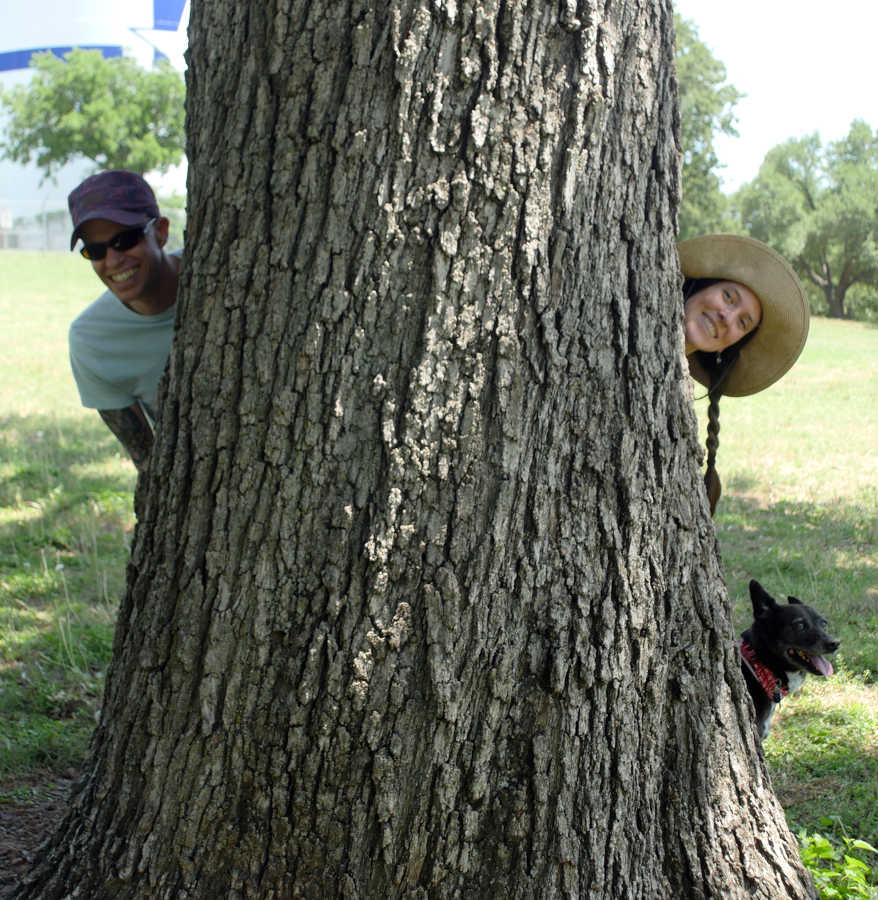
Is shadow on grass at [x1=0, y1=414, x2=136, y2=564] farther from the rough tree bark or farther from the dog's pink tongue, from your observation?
the dog's pink tongue

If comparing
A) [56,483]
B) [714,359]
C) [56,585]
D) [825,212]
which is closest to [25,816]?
[56,585]

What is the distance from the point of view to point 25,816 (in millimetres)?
3152

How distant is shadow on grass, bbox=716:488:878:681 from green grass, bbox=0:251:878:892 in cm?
1

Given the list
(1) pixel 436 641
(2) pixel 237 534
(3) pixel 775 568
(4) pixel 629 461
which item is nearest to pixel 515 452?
(4) pixel 629 461

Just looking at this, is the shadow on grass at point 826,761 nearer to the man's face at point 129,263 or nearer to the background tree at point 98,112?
the man's face at point 129,263

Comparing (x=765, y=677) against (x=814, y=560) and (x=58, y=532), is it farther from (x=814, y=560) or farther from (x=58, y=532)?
(x=58, y=532)

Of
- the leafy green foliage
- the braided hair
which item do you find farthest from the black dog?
the braided hair

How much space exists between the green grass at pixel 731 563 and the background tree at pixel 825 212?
140ft

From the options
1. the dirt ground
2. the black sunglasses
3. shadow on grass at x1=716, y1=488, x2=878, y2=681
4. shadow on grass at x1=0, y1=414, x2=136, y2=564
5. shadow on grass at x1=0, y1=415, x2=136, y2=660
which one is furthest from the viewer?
shadow on grass at x1=0, y1=414, x2=136, y2=564

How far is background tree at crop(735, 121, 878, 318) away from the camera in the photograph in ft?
169

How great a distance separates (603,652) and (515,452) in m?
0.51

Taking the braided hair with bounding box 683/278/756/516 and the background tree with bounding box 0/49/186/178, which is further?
the background tree with bounding box 0/49/186/178

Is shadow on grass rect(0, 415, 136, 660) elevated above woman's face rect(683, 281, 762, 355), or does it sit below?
below

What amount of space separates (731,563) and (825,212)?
52.2 meters
